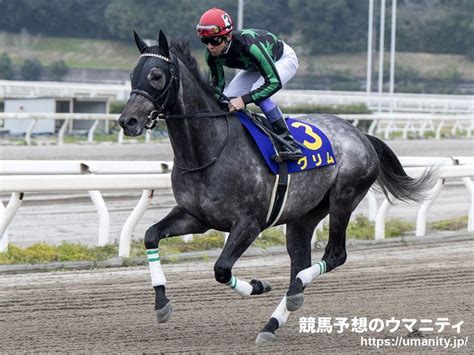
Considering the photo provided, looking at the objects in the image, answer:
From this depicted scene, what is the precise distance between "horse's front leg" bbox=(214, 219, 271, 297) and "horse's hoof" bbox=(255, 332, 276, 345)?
0.32 m

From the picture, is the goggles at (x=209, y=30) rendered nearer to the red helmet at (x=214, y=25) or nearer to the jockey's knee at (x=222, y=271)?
the red helmet at (x=214, y=25)

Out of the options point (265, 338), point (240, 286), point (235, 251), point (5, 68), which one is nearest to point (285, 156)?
point (235, 251)

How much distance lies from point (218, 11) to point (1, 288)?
2452 mm

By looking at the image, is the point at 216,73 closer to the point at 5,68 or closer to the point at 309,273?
the point at 309,273

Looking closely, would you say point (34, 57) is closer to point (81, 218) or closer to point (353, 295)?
point (81, 218)

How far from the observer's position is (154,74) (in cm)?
552

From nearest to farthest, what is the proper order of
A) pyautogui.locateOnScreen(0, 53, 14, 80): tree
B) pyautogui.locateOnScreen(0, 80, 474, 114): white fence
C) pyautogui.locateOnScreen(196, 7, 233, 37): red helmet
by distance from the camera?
pyautogui.locateOnScreen(196, 7, 233, 37): red helmet, pyautogui.locateOnScreen(0, 80, 474, 114): white fence, pyautogui.locateOnScreen(0, 53, 14, 80): tree

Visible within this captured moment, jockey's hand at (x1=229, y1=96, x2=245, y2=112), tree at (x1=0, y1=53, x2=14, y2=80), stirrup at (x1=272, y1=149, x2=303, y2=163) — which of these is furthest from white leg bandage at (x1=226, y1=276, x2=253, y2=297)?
tree at (x1=0, y1=53, x2=14, y2=80)

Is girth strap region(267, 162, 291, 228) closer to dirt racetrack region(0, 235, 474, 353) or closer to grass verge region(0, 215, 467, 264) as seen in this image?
dirt racetrack region(0, 235, 474, 353)

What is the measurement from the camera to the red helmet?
5758mm

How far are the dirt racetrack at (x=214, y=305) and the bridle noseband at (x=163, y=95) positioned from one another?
1.14 meters

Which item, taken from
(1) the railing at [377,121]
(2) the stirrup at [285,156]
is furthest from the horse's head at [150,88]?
(1) the railing at [377,121]

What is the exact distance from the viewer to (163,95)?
5570mm

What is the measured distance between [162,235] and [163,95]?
31.2 inches
